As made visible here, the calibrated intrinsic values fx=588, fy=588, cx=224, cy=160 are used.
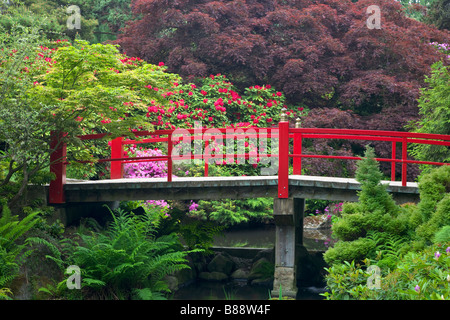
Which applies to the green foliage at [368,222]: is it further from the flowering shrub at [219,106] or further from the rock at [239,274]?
the flowering shrub at [219,106]

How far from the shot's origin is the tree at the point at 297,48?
49.6ft

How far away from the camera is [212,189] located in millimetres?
9734

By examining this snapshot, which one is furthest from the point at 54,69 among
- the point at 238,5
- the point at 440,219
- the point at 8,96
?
the point at 238,5

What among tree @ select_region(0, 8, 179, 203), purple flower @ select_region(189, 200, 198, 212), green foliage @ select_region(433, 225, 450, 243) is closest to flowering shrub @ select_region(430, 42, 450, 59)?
purple flower @ select_region(189, 200, 198, 212)

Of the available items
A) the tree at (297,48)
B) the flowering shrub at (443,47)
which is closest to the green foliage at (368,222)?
the tree at (297,48)

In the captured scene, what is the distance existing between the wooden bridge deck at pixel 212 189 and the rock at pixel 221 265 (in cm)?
270

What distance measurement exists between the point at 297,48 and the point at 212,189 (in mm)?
7026

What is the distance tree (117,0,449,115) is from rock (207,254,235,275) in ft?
17.3

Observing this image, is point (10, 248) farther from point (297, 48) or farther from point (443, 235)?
point (297, 48)

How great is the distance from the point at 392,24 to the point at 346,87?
97.7 inches

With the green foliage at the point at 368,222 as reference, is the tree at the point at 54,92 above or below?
above

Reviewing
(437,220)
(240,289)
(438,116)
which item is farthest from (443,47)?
(437,220)

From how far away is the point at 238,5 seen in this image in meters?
16.1
